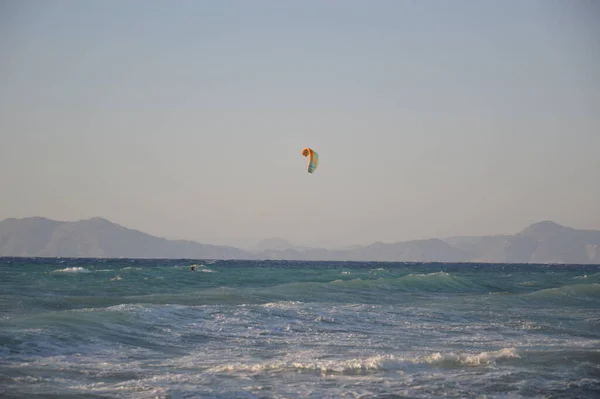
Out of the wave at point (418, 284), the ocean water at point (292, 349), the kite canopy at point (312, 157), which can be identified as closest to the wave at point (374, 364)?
the ocean water at point (292, 349)

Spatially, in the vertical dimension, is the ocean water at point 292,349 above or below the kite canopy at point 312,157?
below

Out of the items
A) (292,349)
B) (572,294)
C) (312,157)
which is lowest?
(292,349)

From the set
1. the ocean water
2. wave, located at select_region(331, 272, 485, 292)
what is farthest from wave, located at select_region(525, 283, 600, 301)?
the ocean water

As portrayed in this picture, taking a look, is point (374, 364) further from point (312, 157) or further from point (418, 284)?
point (418, 284)

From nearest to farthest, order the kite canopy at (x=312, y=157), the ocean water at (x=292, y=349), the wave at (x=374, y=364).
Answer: the ocean water at (x=292, y=349) < the wave at (x=374, y=364) < the kite canopy at (x=312, y=157)

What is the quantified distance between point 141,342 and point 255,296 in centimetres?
1352

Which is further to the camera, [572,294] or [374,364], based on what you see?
[572,294]

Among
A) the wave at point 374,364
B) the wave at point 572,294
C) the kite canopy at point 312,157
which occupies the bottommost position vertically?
the wave at point 374,364

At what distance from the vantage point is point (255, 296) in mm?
→ 29547

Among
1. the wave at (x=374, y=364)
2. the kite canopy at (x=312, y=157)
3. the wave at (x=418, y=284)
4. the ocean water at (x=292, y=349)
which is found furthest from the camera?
the wave at (x=418, y=284)

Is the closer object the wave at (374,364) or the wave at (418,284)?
the wave at (374,364)

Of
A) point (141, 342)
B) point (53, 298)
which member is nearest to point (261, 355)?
point (141, 342)

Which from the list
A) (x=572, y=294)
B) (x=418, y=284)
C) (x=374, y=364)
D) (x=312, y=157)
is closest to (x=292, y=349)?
(x=374, y=364)

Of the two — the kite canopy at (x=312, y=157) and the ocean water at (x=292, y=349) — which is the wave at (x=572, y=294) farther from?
the kite canopy at (x=312, y=157)
